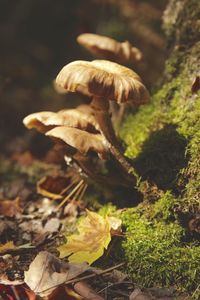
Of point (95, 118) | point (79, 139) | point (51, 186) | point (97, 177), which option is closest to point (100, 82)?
point (79, 139)

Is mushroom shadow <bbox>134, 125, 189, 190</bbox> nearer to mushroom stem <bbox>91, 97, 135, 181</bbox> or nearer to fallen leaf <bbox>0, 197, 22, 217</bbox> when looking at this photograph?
mushroom stem <bbox>91, 97, 135, 181</bbox>

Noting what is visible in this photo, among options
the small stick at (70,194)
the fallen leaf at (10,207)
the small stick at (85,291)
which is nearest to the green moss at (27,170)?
the fallen leaf at (10,207)

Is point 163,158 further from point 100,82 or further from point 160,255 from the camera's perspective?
point 100,82

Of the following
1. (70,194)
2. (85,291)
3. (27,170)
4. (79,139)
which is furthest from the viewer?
(27,170)

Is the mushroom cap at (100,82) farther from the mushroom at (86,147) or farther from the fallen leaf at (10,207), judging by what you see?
the fallen leaf at (10,207)

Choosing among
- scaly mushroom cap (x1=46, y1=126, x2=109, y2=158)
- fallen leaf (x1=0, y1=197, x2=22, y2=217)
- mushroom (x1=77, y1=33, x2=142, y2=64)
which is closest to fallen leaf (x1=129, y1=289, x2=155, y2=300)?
scaly mushroom cap (x1=46, y1=126, x2=109, y2=158)
